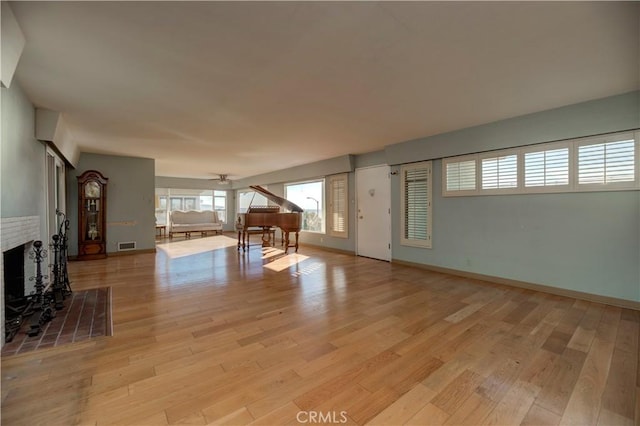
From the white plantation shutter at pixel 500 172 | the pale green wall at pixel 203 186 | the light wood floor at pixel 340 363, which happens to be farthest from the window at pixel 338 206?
the pale green wall at pixel 203 186

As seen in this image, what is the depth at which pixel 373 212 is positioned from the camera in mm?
5984

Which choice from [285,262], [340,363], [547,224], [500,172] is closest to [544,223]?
[547,224]

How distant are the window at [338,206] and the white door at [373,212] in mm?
339

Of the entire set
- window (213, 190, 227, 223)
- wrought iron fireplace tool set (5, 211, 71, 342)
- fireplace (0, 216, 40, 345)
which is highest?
window (213, 190, 227, 223)

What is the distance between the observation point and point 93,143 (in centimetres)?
512

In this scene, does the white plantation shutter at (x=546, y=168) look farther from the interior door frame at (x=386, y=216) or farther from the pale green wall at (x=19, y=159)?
the pale green wall at (x=19, y=159)

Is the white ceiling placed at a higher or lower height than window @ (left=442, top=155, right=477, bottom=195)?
higher

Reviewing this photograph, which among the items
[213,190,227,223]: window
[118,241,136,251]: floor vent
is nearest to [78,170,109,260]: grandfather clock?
[118,241,136,251]: floor vent

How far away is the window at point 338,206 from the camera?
6.57 metres

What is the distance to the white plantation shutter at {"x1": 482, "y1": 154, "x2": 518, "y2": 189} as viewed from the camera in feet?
12.8

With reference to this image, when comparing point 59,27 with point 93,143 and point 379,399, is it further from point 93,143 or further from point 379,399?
point 93,143

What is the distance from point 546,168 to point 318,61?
3.37 meters

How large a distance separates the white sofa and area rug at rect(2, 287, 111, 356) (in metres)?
6.75

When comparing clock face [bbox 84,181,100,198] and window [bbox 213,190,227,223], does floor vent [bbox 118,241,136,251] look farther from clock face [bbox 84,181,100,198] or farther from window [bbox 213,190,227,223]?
window [bbox 213,190,227,223]
